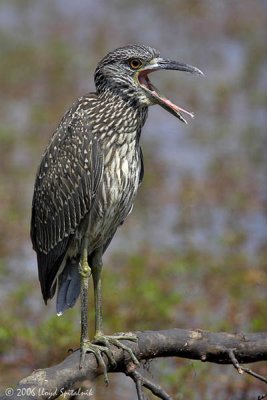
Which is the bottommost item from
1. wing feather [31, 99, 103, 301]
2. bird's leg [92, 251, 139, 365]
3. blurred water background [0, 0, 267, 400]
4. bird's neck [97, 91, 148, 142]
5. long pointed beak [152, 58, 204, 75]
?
bird's leg [92, 251, 139, 365]

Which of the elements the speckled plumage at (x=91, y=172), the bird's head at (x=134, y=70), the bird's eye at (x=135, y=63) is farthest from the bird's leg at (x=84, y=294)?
the bird's eye at (x=135, y=63)

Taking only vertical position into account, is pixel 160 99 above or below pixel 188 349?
above

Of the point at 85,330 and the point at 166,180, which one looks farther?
the point at 166,180

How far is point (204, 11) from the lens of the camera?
16.9 meters

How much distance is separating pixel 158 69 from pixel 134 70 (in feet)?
0.44

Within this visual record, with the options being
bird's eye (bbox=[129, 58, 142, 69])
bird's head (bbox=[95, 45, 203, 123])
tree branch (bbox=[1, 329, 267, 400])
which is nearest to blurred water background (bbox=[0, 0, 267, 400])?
tree branch (bbox=[1, 329, 267, 400])

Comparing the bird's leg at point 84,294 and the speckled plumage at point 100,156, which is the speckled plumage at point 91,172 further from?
the bird's leg at point 84,294

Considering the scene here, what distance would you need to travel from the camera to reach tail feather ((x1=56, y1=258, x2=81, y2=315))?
5363 mm

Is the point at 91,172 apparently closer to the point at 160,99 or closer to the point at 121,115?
the point at 121,115

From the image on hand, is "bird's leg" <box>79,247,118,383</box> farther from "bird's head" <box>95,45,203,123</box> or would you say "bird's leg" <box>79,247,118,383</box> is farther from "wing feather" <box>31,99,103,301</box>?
"bird's head" <box>95,45,203,123</box>

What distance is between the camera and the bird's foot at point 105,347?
4.68m

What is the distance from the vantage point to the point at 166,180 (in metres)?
11.0

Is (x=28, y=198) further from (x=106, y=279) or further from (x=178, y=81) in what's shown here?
(x=178, y=81)

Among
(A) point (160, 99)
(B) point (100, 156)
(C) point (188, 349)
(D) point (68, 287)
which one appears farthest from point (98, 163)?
(C) point (188, 349)
